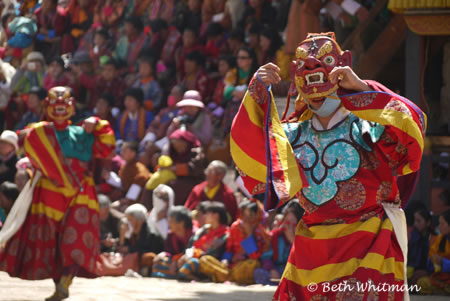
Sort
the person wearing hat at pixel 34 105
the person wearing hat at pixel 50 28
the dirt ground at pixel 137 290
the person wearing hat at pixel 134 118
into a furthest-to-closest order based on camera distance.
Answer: the person wearing hat at pixel 50 28, the person wearing hat at pixel 34 105, the person wearing hat at pixel 134 118, the dirt ground at pixel 137 290

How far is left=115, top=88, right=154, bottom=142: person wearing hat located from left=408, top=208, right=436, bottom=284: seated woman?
173 inches

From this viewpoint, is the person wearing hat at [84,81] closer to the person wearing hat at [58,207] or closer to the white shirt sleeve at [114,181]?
the white shirt sleeve at [114,181]

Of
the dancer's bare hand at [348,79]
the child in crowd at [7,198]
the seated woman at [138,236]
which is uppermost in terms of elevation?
the dancer's bare hand at [348,79]

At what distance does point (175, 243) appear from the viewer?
1039cm

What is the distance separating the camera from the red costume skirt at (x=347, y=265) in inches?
206

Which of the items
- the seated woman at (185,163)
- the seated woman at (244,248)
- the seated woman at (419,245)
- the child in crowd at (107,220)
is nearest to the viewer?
the seated woman at (419,245)

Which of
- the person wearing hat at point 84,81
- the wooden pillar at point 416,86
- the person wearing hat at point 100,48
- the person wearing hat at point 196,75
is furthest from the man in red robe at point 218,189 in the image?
the person wearing hat at point 100,48

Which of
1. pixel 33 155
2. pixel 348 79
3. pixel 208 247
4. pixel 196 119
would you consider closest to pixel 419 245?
pixel 208 247

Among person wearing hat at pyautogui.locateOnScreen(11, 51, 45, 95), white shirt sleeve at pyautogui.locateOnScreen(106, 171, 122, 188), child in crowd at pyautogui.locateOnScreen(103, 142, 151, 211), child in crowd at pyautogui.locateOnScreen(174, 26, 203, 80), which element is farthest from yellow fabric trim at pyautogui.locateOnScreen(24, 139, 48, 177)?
person wearing hat at pyautogui.locateOnScreen(11, 51, 45, 95)

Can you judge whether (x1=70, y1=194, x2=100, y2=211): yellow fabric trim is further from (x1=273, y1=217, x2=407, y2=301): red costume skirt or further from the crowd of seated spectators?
(x1=273, y1=217, x2=407, y2=301): red costume skirt

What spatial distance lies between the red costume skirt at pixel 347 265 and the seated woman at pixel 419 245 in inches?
146

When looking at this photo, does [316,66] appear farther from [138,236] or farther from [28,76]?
[28,76]

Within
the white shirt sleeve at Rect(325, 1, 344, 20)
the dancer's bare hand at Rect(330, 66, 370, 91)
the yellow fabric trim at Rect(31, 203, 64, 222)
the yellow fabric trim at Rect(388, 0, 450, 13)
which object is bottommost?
the yellow fabric trim at Rect(31, 203, 64, 222)

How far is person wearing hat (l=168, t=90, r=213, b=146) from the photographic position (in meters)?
11.5
